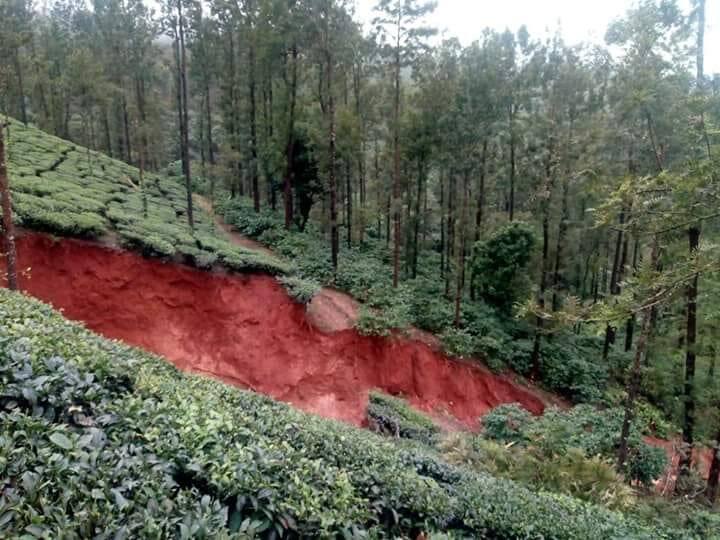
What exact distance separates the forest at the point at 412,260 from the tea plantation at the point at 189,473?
3 cm

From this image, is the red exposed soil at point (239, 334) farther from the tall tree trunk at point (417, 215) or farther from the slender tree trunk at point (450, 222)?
the tall tree trunk at point (417, 215)

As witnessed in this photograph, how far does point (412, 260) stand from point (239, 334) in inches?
504

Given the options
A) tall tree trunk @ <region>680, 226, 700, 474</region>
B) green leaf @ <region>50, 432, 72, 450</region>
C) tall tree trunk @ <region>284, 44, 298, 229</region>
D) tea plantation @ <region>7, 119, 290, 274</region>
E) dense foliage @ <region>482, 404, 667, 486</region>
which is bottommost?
dense foliage @ <region>482, 404, 667, 486</region>

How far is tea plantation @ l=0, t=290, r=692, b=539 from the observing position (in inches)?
111

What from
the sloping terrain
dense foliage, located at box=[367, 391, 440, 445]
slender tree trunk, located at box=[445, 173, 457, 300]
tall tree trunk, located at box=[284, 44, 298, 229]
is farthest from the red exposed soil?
tall tree trunk, located at box=[284, 44, 298, 229]

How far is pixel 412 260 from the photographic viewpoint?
2455 centimetres

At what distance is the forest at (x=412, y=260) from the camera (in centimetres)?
385

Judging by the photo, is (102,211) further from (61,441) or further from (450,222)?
(450,222)

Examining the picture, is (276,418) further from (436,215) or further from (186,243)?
(436,215)

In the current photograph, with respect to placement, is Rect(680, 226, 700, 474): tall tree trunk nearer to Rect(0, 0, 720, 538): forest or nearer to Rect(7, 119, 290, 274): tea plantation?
Rect(0, 0, 720, 538): forest

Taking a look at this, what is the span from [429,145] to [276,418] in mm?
17719

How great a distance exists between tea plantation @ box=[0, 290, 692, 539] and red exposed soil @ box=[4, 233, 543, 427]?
6.67 meters

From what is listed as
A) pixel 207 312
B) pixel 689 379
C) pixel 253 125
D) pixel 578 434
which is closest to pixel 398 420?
pixel 578 434

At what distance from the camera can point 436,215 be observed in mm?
27031
